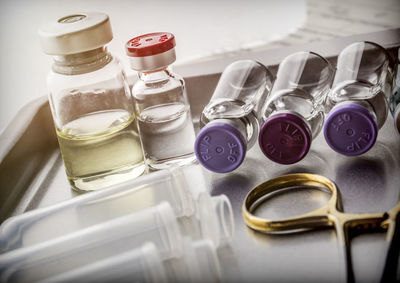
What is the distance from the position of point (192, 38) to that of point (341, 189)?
1384 mm

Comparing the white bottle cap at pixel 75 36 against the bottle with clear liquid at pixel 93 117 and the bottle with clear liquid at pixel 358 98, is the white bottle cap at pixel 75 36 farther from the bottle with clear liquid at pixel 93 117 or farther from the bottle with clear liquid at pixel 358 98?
the bottle with clear liquid at pixel 358 98

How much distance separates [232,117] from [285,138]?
8 cm

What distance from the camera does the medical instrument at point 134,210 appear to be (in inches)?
22.4

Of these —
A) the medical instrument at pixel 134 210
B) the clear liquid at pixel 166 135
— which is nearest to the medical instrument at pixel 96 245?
the medical instrument at pixel 134 210

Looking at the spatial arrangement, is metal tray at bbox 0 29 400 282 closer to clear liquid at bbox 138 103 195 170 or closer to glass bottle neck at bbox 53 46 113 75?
clear liquid at bbox 138 103 195 170

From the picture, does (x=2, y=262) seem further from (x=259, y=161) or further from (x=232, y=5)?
(x=232, y=5)

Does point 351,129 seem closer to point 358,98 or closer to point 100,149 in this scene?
point 358,98

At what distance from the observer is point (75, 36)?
618 millimetres

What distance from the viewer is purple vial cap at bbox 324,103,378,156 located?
634mm

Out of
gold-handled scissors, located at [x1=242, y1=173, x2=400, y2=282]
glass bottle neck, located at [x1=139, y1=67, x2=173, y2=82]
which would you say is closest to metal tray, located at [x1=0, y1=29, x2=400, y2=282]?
gold-handled scissors, located at [x1=242, y1=173, x2=400, y2=282]

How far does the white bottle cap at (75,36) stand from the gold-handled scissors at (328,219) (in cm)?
26

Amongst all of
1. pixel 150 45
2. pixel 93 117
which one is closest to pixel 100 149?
pixel 93 117

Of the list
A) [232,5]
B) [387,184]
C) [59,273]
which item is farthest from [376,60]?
[232,5]

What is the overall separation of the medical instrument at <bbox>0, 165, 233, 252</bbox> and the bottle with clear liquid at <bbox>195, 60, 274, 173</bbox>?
0.05 m
